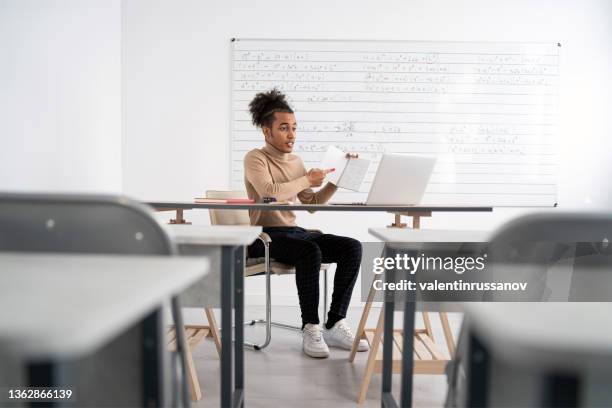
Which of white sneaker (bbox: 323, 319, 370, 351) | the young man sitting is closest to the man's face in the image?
the young man sitting

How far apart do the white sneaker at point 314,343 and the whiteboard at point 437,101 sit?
4.63ft

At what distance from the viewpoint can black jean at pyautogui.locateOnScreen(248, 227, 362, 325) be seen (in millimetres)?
2568

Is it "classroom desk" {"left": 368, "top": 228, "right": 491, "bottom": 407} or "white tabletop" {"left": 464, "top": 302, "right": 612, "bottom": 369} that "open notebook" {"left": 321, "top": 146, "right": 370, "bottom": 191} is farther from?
"white tabletop" {"left": 464, "top": 302, "right": 612, "bottom": 369}

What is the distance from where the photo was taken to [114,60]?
147 inches

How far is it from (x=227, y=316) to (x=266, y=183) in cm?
136

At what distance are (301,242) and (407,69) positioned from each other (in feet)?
5.92

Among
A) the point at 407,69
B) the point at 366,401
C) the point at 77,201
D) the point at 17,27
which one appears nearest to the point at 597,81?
the point at 407,69

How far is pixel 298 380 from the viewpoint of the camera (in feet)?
7.32

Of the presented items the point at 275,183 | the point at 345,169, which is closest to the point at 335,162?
the point at 345,169

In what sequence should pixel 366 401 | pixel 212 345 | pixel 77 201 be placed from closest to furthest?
pixel 77 201 → pixel 366 401 → pixel 212 345

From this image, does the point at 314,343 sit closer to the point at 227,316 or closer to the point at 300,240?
the point at 300,240

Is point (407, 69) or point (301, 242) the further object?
point (407, 69)

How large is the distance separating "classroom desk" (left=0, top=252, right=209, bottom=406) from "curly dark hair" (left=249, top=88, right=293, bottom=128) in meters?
2.11

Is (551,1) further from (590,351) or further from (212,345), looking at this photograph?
(590,351)
